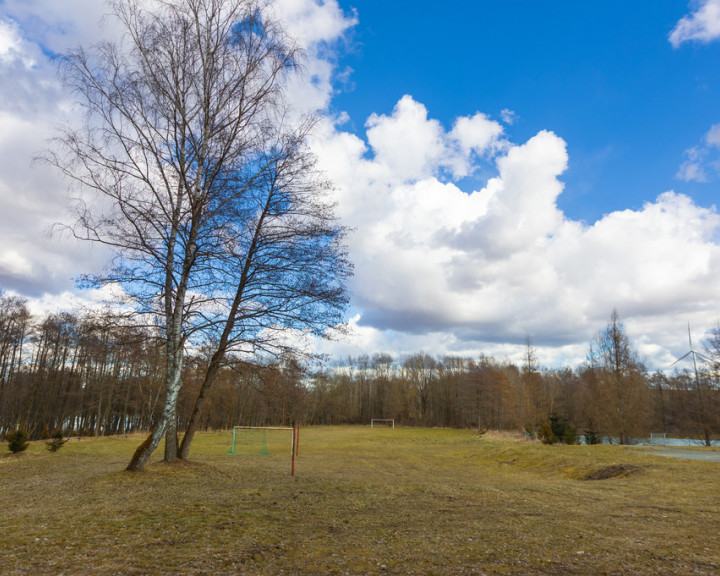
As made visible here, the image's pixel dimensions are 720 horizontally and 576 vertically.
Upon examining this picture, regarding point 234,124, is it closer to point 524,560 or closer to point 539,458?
point 524,560

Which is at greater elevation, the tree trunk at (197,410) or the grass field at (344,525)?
the tree trunk at (197,410)

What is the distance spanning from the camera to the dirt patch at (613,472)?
42.4ft

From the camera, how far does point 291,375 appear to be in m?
11.9

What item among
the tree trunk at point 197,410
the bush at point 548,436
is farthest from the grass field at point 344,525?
the bush at point 548,436

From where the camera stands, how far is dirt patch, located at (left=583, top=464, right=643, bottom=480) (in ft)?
42.4

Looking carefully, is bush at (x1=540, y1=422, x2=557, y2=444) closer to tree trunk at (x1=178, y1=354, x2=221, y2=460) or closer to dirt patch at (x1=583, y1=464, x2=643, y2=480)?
dirt patch at (x1=583, y1=464, x2=643, y2=480)

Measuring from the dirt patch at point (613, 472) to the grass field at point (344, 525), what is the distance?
1.39 meters

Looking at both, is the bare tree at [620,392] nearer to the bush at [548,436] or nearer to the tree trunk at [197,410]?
the bush at [548,436]

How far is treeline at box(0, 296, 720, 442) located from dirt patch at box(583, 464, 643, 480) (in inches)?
360

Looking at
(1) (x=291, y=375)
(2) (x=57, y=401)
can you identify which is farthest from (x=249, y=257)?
(2) (x=57, y=401)

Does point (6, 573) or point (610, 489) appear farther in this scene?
point (610, 489)

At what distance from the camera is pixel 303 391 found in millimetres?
12672

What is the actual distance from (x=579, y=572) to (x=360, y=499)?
4957 millimetres

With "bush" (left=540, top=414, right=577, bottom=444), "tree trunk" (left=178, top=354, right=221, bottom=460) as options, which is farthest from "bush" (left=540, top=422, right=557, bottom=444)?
"tree trunk" (left=178, top=354, right=221, bottom=460)
